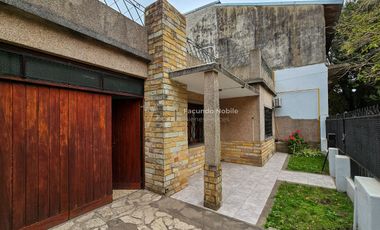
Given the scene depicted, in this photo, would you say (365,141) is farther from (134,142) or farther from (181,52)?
(134,142)

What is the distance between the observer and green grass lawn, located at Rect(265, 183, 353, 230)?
122 inches

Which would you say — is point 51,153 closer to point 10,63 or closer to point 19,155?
point 19,155

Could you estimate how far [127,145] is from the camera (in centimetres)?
471

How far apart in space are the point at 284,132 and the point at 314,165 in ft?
12.1

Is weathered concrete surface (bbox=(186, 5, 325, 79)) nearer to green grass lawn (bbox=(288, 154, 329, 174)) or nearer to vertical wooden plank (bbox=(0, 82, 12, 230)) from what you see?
green grass lawn (bbox=(288, 154, 329, 174))

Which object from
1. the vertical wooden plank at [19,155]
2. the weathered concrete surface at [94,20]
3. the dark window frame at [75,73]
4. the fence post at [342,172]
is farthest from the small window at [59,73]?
the fence post at [342,172]

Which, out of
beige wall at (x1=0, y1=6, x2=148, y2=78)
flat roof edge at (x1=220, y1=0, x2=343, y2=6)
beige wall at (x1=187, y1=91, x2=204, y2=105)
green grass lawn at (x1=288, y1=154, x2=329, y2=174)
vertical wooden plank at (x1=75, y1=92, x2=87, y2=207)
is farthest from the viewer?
flat roof edge at (x1=220, y1=0, x2=343, y2=6)

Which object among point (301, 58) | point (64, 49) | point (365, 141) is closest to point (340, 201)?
point (365, 141)

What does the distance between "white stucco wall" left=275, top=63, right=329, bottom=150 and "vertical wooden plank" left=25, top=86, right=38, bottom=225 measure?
1093 cm

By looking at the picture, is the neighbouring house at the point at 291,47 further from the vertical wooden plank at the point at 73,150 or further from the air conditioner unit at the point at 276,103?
the vertical wooden plank at the point at 73,150

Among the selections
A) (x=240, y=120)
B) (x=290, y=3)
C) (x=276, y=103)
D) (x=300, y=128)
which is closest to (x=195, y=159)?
(x=240, y=120)

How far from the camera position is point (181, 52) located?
4.97 metres

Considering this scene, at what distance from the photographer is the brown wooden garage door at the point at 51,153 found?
257 centimetres

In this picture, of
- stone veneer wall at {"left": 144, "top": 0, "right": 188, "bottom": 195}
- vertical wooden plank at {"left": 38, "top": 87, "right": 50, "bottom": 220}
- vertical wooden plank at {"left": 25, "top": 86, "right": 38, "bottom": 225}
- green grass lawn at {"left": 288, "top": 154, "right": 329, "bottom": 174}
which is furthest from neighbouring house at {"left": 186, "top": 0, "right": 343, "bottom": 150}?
vertical wooden plank at {"left": 25, "top": 86, "right": 38, "bottom": 225}
